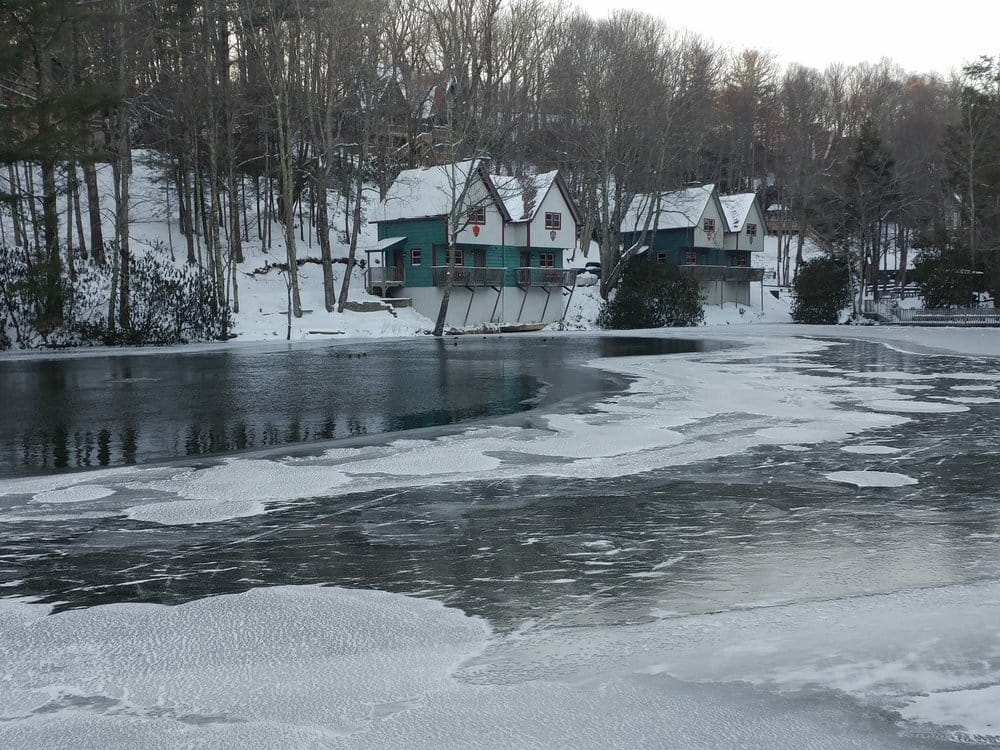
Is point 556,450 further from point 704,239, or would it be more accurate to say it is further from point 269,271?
point 704,239

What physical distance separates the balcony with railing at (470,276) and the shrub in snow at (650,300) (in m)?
6.68

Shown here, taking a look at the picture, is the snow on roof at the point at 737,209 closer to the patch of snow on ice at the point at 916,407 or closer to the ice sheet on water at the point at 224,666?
the patch of snow on ice at the point at 916,407

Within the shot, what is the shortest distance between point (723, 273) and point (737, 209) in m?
6.99

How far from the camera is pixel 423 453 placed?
10.6 metres

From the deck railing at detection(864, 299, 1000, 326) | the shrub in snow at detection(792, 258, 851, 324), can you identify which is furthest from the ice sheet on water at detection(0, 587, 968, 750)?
the shrub in snow at detection(792, 258, 851, 324)

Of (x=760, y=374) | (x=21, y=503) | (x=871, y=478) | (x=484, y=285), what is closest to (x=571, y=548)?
(x=871, y=478)

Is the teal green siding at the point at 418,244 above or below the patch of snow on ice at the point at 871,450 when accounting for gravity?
above

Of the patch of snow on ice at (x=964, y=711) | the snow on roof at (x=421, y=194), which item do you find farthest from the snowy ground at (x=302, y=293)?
the patch of snow on ice at (x=964, y=711)

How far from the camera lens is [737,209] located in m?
69.7

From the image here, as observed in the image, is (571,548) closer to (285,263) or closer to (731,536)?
(731,536)

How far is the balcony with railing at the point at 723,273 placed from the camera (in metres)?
63.2

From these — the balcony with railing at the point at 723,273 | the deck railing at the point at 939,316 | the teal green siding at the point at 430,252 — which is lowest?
the deck railing at the point at 939,316

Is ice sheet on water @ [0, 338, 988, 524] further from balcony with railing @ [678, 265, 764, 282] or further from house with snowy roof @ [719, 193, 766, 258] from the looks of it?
house with snowy roof @ [719, 193, 766, 258]

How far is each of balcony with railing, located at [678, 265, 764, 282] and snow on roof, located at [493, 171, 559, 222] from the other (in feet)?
41.7
